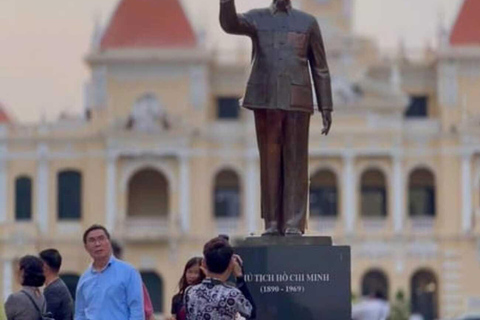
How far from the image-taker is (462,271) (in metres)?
59.9

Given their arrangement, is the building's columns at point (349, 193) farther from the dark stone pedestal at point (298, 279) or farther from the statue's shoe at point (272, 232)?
the dark stone pedestal at point (298, 279)

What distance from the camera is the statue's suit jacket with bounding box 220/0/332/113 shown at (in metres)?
15.2

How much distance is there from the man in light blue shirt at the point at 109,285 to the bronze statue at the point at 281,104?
2380mm

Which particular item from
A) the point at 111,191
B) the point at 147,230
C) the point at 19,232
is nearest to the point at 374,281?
the point at 147,230

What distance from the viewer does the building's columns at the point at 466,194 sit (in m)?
59.8

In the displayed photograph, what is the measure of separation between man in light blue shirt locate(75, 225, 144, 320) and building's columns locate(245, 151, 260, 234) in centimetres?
4742

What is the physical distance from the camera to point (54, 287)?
47.8ft

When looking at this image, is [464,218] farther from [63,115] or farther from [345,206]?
[63,115]

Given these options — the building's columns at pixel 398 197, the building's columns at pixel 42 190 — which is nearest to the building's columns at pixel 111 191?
the building's columns at pixel 42 190

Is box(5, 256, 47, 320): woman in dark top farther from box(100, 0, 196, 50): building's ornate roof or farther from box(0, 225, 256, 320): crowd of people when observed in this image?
box(100, 0, 196, 50): building's ornate roof

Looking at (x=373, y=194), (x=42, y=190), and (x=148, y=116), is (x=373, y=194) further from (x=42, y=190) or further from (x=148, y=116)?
(x=42, y=190)

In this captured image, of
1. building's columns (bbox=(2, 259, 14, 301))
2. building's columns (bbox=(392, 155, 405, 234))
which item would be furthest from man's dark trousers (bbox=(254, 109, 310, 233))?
building's columns (bbox=(392, 155, 405, 234))

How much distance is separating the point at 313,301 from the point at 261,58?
2.20 meters

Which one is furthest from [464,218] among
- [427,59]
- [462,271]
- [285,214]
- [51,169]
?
[285,214]
